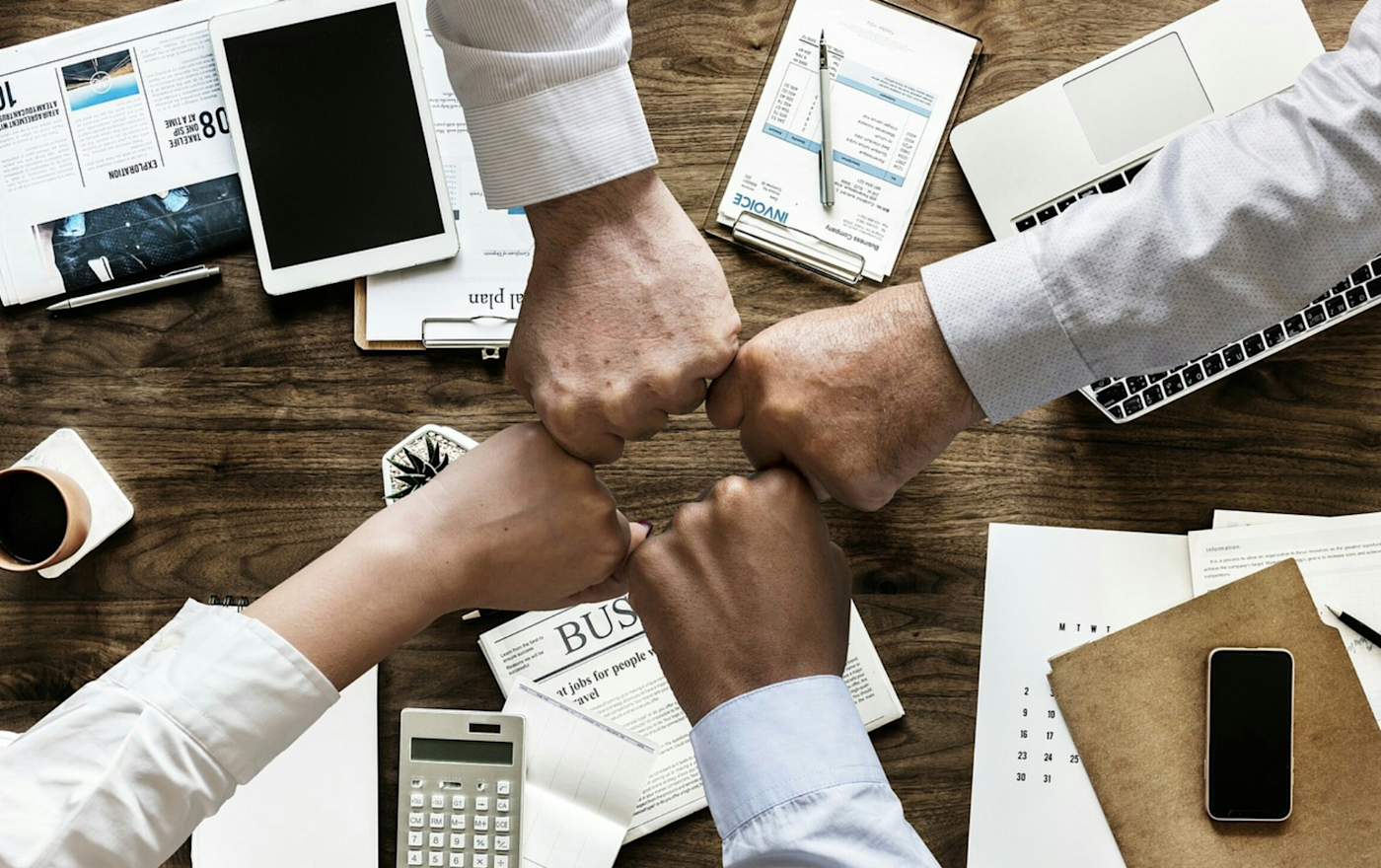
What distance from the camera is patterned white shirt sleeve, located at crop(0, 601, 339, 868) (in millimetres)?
839

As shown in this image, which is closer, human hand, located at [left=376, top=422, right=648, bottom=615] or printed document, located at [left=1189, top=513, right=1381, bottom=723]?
human hand, located at [left=376, top=422, right=648, bottom=615]

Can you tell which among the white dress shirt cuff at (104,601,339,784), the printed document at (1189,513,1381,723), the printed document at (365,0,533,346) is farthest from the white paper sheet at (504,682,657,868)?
the printed document at (1189,513,1381,723)

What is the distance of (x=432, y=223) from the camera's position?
1.13 meters

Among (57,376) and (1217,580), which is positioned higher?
(57,376)

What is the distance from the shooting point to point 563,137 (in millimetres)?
945

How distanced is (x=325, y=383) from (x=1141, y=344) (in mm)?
782

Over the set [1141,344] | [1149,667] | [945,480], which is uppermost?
[1141,344]

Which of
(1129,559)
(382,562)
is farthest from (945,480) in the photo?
(382,562)

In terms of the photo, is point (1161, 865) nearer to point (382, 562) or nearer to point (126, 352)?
point (382, 562)

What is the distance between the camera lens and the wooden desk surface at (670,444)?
111 centimetres

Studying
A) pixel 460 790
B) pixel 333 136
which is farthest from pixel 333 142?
pixel 460 790

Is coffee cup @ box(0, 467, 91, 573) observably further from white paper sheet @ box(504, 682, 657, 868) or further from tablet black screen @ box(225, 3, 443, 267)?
white paper sheet @ box(504, 682, 657, 868)

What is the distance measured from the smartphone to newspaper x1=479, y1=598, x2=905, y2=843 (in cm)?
30

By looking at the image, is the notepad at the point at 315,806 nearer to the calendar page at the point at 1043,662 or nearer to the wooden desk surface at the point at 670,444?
the wooden desk surface at the point at 670,444
